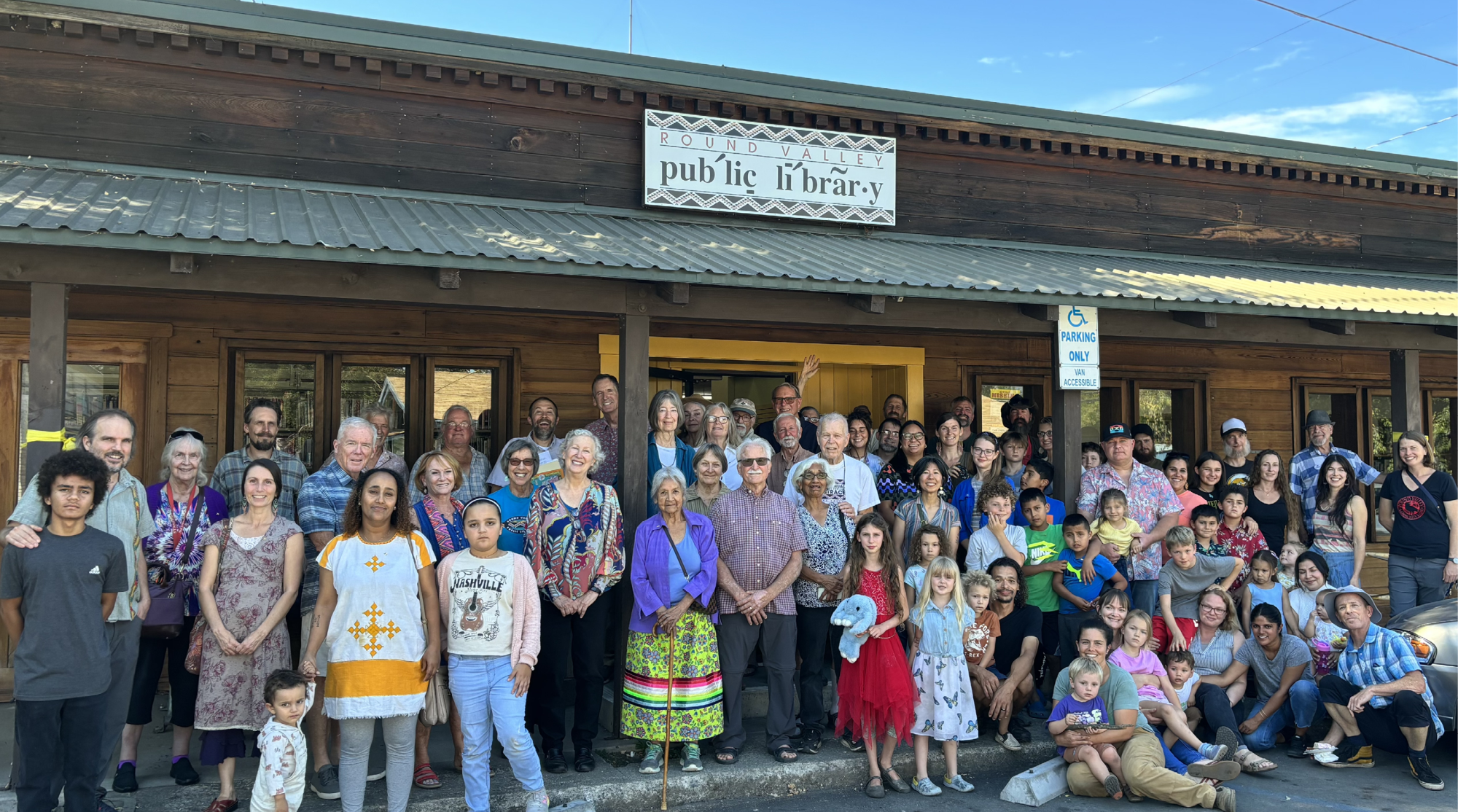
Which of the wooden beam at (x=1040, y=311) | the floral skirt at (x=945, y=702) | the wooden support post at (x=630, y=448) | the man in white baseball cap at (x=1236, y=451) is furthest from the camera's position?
the man in white baseball cap at (x=1236, y=451)

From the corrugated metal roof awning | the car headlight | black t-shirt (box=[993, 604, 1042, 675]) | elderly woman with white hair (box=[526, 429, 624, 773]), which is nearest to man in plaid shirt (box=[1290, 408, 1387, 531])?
the corrugated metal roof awning

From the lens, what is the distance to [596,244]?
6.30 meters

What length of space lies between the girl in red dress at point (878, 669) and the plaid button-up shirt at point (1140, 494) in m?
1.95

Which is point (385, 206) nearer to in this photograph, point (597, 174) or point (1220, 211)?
point (597, 174)

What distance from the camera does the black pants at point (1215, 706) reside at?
19.9ft

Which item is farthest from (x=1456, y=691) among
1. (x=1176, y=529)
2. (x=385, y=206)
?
(x=385, y=206)

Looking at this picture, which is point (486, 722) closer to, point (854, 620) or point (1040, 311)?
point (854, 620)

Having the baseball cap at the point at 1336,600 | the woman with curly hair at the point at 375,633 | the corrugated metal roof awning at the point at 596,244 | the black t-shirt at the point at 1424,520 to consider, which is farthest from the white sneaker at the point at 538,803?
the black t-shirt at the point at 1424,520

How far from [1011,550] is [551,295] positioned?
3.25 meters

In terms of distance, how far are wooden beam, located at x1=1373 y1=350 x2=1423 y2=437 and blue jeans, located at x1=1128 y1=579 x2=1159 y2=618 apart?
3126mm

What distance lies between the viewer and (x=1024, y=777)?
5379 mm

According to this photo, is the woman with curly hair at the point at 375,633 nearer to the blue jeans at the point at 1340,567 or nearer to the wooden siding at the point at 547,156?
the wooden siding at the point at 547,156

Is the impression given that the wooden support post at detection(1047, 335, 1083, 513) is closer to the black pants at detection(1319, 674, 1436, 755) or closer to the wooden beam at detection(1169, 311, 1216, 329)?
the wooden beam at detection(1169, 311, 1216, 329)

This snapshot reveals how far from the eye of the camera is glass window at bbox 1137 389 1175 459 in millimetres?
10727
